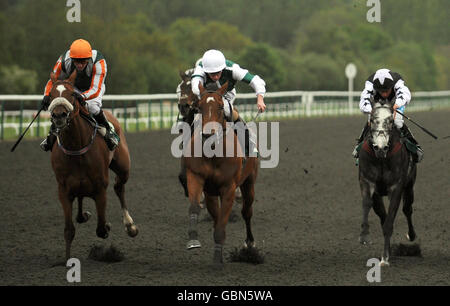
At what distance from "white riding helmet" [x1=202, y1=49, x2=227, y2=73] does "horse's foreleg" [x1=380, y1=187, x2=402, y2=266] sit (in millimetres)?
1924

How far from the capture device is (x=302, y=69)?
6156cm

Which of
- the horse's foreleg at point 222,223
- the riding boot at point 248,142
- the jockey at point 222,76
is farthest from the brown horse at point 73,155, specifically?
the riding boot at point 248,142

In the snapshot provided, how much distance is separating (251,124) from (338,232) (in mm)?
1704

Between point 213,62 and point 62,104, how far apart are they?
4.98 ft

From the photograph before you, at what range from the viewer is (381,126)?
7551mm

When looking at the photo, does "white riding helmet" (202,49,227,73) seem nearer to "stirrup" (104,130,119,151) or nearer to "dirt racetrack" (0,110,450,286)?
"stirrup" (104,130,119,151)

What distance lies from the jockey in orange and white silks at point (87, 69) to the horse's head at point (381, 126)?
248 cm

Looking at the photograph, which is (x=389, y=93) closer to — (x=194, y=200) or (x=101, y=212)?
(x=194, y=200)

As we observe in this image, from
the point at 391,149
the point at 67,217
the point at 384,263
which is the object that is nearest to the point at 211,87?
the point at 67,217

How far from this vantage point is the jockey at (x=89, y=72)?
789 centimetres

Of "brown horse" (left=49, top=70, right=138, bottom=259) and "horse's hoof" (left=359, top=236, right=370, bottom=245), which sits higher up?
"brown horse" (left=49, top=70, right=138, bottom=259)

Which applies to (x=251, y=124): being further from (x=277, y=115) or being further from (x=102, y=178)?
(x=277, y=115)

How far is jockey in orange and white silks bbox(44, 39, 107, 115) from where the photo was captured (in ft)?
25.9

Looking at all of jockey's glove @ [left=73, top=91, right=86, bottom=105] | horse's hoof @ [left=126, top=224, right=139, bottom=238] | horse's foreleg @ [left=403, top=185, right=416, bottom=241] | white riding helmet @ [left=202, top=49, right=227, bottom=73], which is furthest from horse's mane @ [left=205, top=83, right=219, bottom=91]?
horse's foreleg @ [left=403, top=185, right=416, bottom=241]
